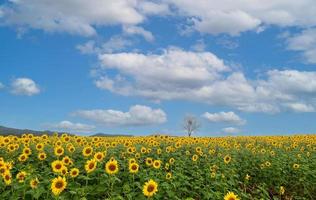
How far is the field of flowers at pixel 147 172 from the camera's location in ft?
38.6

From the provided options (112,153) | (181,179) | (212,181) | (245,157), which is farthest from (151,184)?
(245,157)

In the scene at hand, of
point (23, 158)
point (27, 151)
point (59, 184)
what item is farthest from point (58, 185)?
point (27, 151)

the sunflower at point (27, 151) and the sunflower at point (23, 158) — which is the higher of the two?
the sunflower at point (27, 151)

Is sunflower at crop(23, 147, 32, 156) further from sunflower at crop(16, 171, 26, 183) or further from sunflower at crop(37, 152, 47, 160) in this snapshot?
sunflower at crop(16, 171, 26, 183)

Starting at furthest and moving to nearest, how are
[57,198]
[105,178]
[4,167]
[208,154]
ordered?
[208,154] → [105,178] → [4,167] → [57,198]

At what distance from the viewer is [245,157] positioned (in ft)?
64.9

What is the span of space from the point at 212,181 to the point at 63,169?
525cm

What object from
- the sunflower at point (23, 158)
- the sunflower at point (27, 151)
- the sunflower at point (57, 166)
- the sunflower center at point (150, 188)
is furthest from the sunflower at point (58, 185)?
the sunflower at point (27, 151)

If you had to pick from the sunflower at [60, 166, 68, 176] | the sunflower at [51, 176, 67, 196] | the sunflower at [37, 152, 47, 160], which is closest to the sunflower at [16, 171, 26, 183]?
the sunflower at [60, 166, 68, 176]

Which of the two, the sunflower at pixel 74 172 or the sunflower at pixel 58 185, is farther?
the sunflower at pixel 74 172

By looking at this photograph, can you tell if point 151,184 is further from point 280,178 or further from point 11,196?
point 280,178

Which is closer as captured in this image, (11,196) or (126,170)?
(11,196)

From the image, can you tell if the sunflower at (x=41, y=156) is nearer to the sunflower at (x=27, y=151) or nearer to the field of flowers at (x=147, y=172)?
the field of flowers at (x=147, y=172)

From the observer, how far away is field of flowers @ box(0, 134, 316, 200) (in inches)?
464
